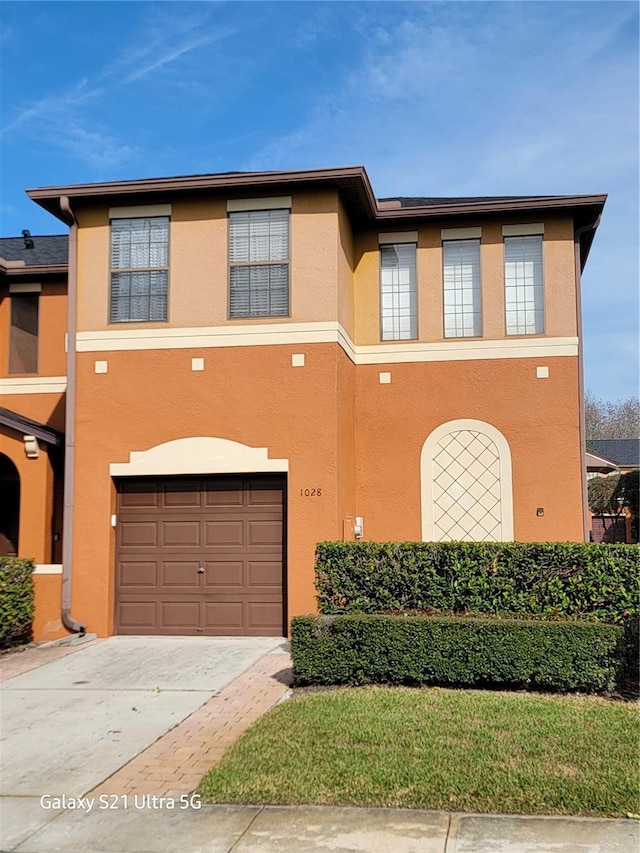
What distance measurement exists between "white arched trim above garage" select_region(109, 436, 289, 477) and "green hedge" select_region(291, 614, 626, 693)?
3.91 metres

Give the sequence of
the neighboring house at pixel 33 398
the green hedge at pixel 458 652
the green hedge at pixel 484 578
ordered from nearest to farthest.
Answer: the green hedge at pixel 458 652, the green hedge at pixel 484 578, the neighboring house at pixel 33 398

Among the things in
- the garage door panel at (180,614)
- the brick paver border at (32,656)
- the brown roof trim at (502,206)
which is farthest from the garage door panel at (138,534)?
the brown roof trim at (502,206)

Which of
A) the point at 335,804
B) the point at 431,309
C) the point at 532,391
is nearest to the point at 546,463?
the point at 532,391

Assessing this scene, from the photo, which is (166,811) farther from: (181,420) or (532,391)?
(532,391)

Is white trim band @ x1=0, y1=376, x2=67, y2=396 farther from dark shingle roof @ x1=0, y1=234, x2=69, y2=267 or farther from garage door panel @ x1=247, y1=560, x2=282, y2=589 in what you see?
garage door panel @ x1=247, y1=560, x2=282, y2=589

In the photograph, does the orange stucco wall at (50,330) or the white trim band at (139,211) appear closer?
the white trim band at (139,211)

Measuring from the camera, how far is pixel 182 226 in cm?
1308

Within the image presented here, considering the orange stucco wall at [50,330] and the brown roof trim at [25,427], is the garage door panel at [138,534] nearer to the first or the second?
the brown roof trim at [25,427]

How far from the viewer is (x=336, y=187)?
1261 cm

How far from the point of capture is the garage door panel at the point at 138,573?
503 inches

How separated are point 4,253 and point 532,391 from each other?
11.9 metres

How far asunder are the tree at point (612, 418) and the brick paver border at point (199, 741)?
5572 centimetres

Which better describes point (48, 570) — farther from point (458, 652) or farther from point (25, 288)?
point (458, 652)

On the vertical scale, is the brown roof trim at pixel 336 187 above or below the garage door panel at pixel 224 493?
above
